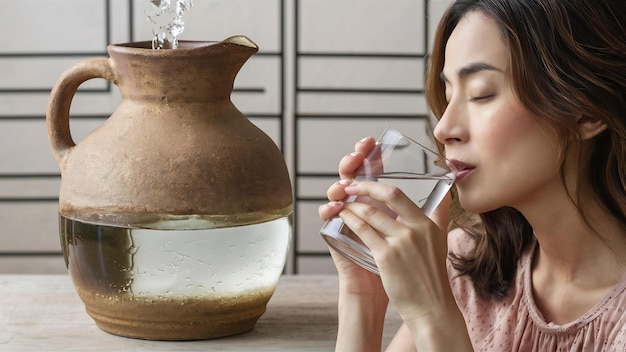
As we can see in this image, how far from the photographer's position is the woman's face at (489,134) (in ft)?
3.63

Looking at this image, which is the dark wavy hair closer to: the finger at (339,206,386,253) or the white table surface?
the finger at (339,206,386,253)

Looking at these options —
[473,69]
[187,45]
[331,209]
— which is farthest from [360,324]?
[187,45]

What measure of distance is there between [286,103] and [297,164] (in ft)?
0.75

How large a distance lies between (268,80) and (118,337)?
2.02 metres

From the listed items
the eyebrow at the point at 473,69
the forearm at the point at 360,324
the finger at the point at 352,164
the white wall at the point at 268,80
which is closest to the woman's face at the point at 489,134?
the eyebrow at the point at 473,69

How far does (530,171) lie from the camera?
1130mm

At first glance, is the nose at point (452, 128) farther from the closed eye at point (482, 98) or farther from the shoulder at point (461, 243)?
the shoulder at point (461, 243)

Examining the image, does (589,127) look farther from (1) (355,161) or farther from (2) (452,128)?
(1) (355,161)

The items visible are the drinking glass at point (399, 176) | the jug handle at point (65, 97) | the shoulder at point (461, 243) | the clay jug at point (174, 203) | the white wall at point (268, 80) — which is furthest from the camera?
the white wall at point (268, 80)

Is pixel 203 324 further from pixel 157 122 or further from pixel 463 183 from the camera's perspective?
pixel 463 183

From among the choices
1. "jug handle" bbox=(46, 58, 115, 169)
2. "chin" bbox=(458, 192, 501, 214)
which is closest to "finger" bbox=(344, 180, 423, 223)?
"chin" bbox=(458, 192, 501, 214)

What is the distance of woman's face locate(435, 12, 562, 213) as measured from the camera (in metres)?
1.11

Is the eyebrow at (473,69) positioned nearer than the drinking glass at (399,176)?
No

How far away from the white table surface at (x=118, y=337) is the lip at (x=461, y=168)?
13.5 inches
